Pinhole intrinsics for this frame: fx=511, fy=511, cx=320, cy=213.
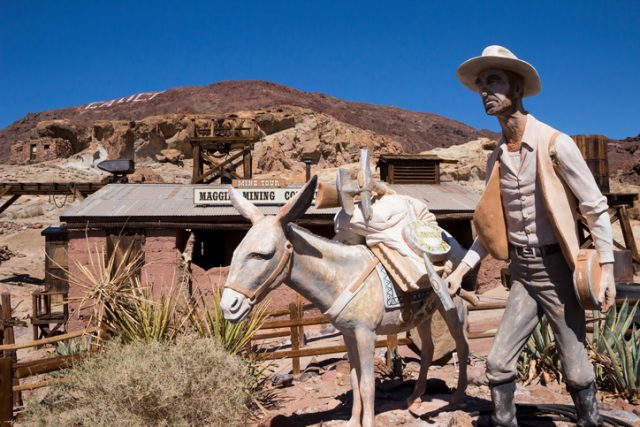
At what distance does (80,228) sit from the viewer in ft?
34.7

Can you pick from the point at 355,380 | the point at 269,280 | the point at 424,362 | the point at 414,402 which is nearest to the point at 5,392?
the point at 269,280

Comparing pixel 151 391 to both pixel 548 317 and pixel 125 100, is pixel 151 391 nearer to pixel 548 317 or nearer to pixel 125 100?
pixel 548 317

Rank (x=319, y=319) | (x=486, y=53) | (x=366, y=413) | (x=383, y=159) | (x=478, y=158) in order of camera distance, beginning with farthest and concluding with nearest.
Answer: (x=478, y=158) → (x=383, y=159) → (x=319, y=319) → (x=366, y=413) → (x=486, y=53)

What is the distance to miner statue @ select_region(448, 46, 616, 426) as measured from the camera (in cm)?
283

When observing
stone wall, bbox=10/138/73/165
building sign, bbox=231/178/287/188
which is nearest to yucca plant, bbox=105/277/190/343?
building sign, bbox=231/178/287/188

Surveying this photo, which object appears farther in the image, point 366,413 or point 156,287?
point 156,287

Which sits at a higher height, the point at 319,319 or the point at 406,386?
the point at 319,319

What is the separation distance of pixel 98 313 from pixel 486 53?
372 centimetres

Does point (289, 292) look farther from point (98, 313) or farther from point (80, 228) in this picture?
point (98, 313)

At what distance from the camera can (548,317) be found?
3020 millimetres

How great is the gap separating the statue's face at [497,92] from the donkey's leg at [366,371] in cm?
173

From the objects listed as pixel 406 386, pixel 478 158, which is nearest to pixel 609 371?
pixel 406 386

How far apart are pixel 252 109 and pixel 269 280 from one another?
6216cm

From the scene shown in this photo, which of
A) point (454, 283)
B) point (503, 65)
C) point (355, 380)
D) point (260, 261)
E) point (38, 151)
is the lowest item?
point (355, 380)
